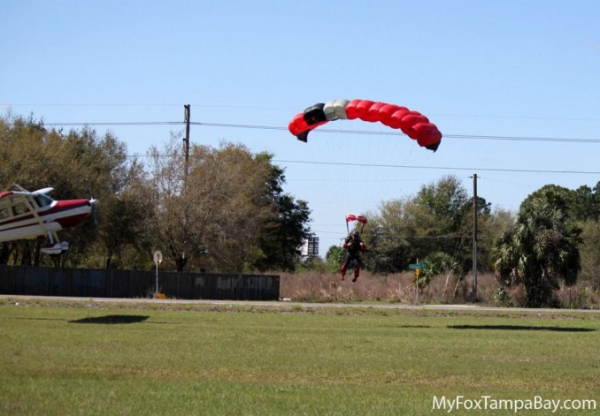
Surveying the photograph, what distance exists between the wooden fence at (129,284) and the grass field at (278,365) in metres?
17.3

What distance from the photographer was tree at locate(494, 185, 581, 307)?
48344mm

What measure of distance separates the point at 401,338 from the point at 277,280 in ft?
104

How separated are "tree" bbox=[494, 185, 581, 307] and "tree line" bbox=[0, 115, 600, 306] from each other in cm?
6

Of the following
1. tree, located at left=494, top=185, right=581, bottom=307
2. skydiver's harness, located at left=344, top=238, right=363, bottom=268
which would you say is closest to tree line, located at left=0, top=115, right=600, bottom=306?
tree, located at left=494, top=185, right=581, bottom=307

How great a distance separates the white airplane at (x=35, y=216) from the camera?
3541 cm

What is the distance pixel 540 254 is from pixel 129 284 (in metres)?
23.7

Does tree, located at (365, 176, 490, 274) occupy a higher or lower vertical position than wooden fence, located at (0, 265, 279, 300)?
higher

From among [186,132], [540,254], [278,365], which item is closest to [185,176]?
[186,132]

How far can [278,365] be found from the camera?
19188 mm

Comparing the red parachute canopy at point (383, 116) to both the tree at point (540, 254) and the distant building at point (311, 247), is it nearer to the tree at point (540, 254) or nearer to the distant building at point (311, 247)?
the tree at point (540, 254)

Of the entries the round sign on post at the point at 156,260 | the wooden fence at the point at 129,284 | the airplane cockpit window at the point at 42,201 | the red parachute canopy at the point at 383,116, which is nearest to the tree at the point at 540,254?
the wooden fence at the point at 129,284

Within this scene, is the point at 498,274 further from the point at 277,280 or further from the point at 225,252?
the point at 225,252

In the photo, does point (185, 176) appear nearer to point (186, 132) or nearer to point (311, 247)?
point (186, 132)

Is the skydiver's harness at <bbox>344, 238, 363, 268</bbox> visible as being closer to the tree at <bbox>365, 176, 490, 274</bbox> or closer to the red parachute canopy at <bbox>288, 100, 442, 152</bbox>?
the red parachute canopy at <bbox>288, 100, 442, 152</bbox>
